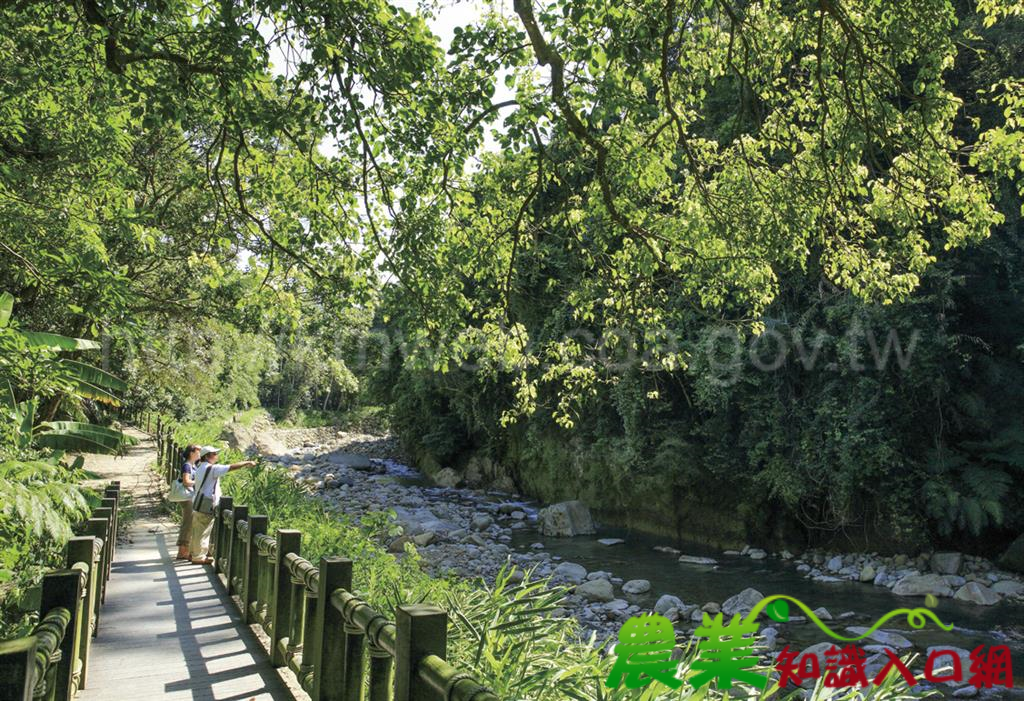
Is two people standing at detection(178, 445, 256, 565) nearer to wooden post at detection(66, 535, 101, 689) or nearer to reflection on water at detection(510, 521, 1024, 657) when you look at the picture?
wooden post at detection(66, 535, 101, 689)

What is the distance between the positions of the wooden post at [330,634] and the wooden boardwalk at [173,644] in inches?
25.7

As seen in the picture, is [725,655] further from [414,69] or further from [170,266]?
[170,266]

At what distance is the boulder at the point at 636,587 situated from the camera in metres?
13.4

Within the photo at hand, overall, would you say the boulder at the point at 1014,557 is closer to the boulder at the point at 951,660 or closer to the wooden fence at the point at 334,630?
the boulder at the point at 951,660

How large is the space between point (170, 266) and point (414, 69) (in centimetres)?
1132

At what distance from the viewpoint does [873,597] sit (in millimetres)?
13445

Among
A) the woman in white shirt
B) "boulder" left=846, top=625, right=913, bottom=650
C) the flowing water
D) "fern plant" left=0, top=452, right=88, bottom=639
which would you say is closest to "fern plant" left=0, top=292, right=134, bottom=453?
"fern plant" left=0, top=452, right=88, bottom=639

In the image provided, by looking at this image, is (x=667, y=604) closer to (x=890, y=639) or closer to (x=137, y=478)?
(x=890, y=639)

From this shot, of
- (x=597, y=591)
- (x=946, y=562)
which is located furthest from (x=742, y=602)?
(x=946, y=562)

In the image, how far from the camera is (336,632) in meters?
4.42

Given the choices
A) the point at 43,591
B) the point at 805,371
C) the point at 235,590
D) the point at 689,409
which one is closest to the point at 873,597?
the point at 805,371

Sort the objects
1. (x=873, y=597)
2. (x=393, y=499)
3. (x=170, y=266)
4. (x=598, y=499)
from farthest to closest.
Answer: (x=393, y=499) < (x=598, y=499) < (x=170, y=266) < (x=873, y=597)

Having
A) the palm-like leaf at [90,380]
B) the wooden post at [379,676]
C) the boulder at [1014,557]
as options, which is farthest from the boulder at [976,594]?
the palm-like leaf at [90,380]

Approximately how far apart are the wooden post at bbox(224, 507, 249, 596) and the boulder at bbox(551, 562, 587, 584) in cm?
769
